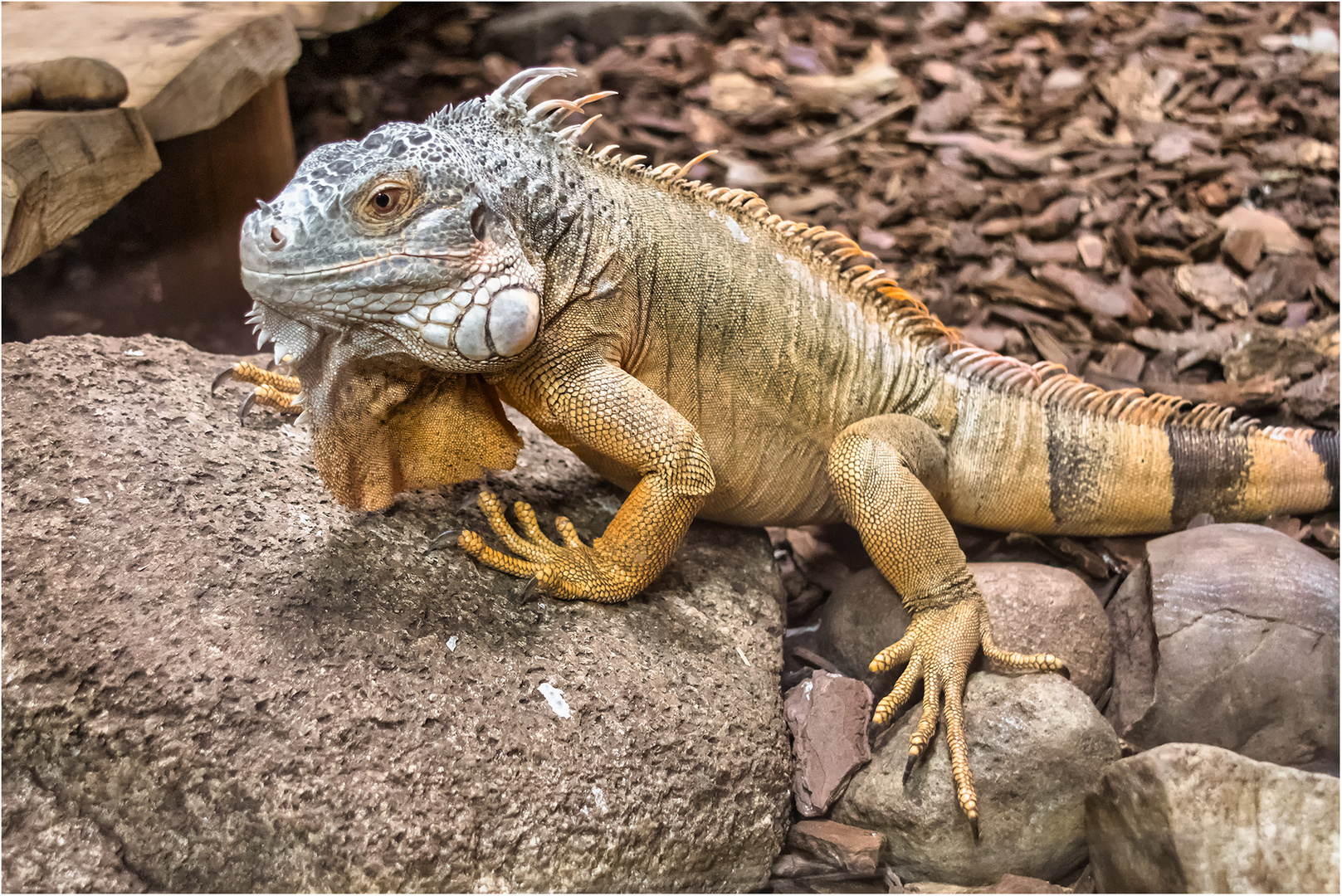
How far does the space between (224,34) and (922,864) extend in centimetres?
323

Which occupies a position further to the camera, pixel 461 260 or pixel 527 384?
pixel 527 384

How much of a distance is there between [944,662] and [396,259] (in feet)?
5.71

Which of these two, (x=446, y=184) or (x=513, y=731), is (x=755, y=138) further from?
(x=513, y=731)

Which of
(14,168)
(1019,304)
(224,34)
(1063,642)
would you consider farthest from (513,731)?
(1019,304)

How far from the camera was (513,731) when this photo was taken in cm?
214

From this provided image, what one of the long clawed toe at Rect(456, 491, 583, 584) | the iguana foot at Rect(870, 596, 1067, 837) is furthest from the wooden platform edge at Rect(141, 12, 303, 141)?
the iguana foot at Rect(870, 596, 1067, 837)

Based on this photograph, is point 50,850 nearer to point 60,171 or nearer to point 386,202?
point 386,202

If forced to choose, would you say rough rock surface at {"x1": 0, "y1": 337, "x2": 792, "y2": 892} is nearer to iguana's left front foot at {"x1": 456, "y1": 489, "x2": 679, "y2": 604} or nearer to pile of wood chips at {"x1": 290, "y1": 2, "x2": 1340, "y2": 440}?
iguana's left front foot at {"x1": 456, "y1": 489, "x2": 679, "y2": 604}

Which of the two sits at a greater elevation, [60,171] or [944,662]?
[60,171]

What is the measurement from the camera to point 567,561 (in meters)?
2.50

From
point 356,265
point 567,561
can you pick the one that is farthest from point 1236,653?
point 356,265

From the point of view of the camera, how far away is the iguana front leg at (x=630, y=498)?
7.87ft

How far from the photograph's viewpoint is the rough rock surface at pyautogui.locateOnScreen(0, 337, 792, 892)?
1.92 m

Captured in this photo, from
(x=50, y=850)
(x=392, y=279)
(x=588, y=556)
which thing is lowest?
(x=50, y=850)
